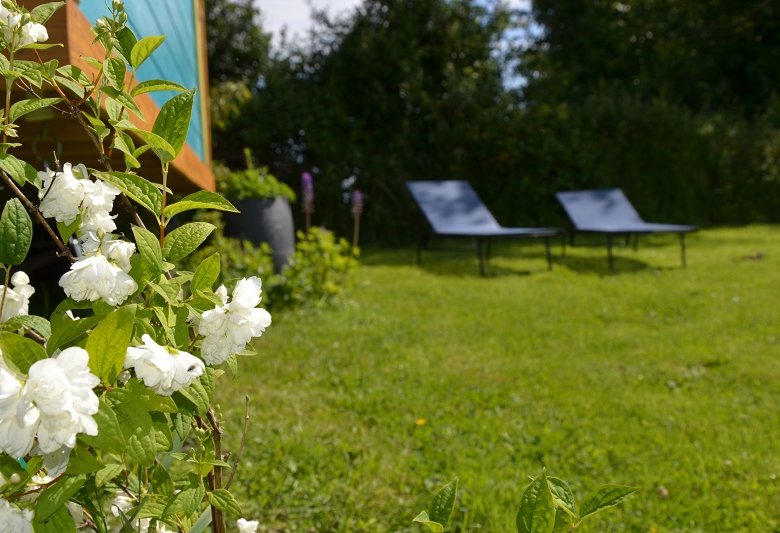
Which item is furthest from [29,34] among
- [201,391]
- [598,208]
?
[598,208]

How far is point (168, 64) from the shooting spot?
9.39 ft

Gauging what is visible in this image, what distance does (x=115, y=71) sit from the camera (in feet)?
2.61

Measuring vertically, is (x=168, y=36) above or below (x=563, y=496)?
above

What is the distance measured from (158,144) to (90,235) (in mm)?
120

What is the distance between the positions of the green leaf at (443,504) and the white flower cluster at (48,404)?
433mm

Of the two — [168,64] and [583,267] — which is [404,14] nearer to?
[583,267]

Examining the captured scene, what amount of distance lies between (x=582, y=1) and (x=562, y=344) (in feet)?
49.6

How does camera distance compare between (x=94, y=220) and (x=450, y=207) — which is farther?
(x=450, y=207)

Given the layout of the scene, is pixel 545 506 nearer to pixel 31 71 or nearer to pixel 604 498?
pixel 604 498

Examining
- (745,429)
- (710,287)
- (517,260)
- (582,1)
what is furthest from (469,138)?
(582,1)

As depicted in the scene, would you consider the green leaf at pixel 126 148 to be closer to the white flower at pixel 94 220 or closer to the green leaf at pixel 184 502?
the white flower at pixel 94 220

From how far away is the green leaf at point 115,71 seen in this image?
0.79 metres

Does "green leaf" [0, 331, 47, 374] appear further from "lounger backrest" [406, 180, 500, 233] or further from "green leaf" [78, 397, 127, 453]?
"lounger backrest" [406, 180, 500, 233]

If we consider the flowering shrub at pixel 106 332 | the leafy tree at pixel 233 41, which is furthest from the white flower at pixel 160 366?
the leafy tree at pixel 233 41
